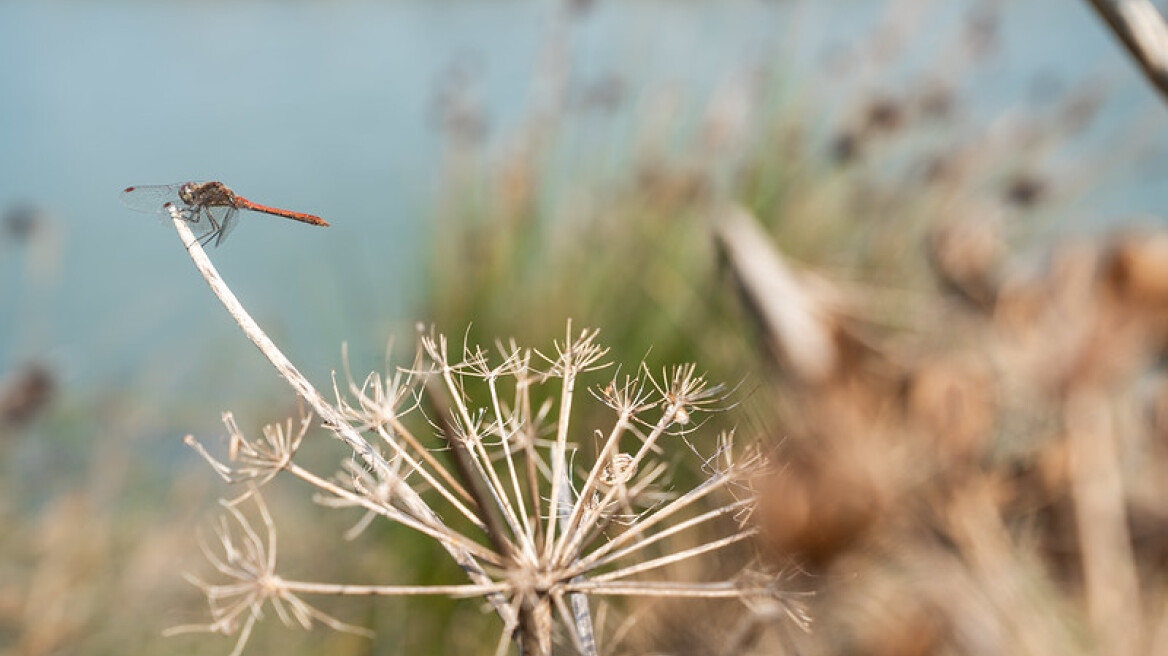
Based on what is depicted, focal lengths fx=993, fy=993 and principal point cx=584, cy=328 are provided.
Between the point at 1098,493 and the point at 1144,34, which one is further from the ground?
the point at 1144,34

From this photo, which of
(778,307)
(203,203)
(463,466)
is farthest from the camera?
(778,307)

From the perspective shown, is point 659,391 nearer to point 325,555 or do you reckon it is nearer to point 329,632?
point 329,632

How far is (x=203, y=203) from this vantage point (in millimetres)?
220

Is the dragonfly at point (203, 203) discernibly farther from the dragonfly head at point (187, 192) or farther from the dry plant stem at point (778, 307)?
the dry plant stem at point (778, 307)

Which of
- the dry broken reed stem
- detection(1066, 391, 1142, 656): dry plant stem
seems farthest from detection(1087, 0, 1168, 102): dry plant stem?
detection(1066, 391, 1142, 656): dry plant stem

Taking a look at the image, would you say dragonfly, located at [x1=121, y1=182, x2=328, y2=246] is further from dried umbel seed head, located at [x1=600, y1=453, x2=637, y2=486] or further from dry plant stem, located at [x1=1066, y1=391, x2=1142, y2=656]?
dry plant stem, located at [x1=1066, y1=391, x2=1142, y2=656]

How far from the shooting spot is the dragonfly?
213 millimetres

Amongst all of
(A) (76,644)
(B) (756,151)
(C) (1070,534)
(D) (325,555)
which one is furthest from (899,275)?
(A) (76,644)

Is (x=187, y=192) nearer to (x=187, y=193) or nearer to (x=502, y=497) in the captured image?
(x=187, y=193)

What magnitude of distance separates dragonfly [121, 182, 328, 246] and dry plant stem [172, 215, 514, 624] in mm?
62

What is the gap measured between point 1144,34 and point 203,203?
0.60ft

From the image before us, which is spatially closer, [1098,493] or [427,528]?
[427,528]

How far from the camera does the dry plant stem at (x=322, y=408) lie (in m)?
0.14

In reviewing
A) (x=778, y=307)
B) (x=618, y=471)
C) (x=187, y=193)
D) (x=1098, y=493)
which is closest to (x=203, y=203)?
(x=187, y=193)
